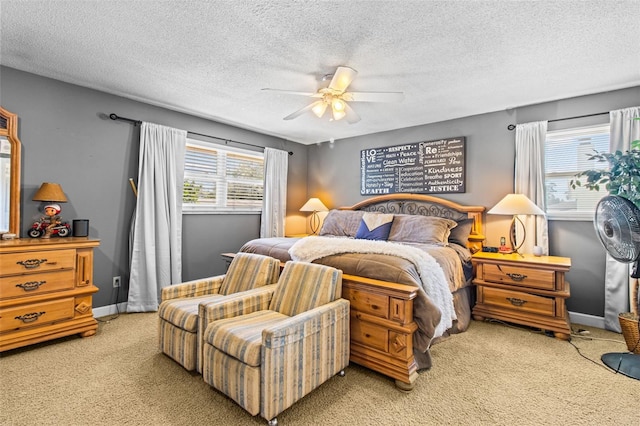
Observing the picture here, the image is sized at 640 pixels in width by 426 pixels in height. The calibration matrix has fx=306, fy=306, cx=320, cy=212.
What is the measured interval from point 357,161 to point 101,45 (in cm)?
361

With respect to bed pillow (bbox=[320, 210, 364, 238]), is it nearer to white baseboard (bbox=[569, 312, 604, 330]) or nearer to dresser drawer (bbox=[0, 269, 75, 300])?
white baseboard (bbox=[569, 312, 604, 330])

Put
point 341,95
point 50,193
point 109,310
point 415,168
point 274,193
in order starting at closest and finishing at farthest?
point 341,95
point 50,193
point 109,310
point 415,168
point 274,193

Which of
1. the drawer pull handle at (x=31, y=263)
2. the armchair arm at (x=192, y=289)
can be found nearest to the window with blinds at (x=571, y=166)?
the armchair arm at (x=192, y=289)

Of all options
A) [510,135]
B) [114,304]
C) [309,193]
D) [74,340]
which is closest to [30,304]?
[74,340]

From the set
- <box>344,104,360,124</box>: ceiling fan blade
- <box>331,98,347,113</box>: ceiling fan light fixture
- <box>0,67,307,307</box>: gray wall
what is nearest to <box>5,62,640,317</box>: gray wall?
<box>0,67,307,307</box>: gray wall

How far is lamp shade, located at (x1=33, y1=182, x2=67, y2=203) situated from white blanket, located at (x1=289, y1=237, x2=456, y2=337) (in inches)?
90.2

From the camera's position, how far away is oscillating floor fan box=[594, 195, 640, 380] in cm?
213

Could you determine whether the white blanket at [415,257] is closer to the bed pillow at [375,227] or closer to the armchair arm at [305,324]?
the armchair arm at [305,324]

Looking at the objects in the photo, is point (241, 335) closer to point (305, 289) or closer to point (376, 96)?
point (305, 289)

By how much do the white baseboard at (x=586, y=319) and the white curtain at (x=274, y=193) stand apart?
3962mm

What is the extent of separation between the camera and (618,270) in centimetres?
299

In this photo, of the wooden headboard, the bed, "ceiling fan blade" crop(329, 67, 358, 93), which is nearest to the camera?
the bed

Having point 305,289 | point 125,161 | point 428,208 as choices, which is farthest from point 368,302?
point 125,161

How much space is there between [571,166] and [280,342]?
142 inches
